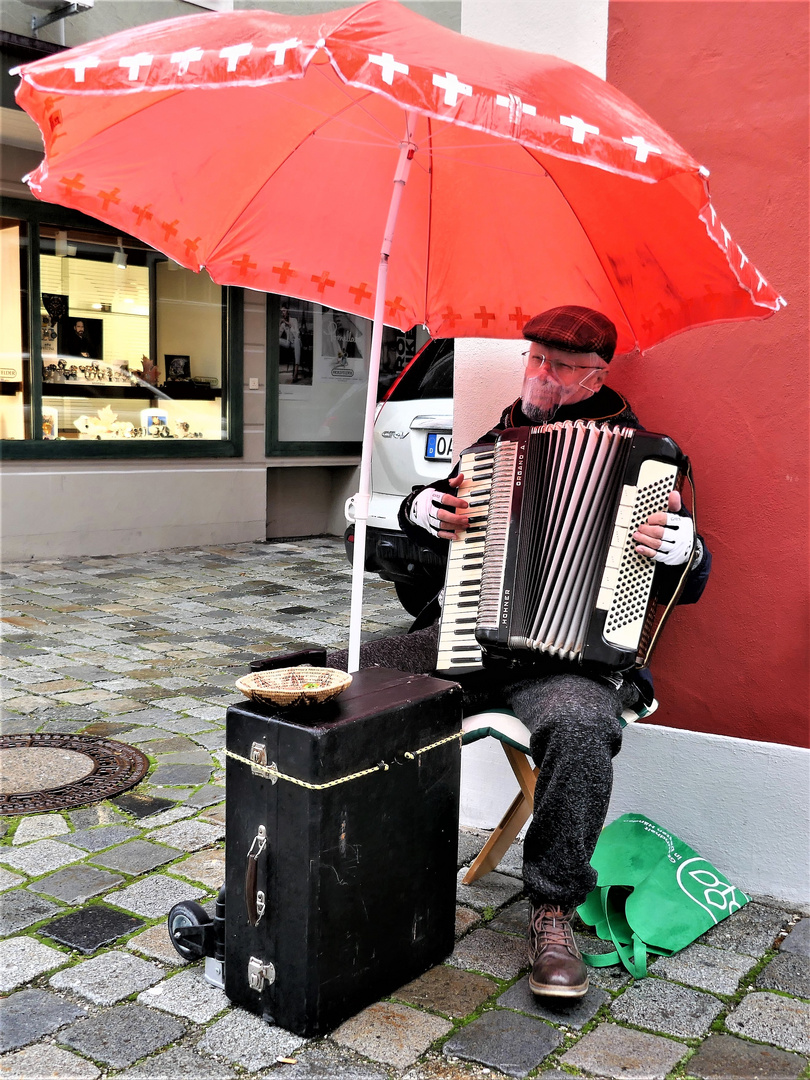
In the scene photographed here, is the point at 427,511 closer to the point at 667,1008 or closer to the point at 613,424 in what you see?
the point at 613,424

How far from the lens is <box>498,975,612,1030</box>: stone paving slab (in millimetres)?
2488

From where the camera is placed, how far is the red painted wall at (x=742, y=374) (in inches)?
123

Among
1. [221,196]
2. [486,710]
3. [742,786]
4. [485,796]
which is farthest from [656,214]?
[485,796]

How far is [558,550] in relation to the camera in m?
2.83

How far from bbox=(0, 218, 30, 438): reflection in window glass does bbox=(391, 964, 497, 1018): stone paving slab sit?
23.1ft

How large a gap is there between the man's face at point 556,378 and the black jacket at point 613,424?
28 millimetres

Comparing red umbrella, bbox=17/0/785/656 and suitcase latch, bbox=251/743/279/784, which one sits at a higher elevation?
red umbrella, bbox=17/0/785/656

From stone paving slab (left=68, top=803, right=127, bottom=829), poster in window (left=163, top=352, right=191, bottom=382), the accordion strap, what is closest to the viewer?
the accordion strap

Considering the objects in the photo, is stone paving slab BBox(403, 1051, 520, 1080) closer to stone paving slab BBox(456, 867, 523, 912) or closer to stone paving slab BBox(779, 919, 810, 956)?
stone paving slab BBox(456, 867, 523, 912)

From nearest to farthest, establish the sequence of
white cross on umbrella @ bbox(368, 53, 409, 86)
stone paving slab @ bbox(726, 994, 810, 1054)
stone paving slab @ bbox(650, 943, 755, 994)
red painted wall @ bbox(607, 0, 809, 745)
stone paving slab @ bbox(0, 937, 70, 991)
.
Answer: white cross on umbrella @ bbox(368, 53, 409, 86), stone paving slab @ bbox(726, 994, 810, 1054), stone paving slab @ bbox(0, 937, 70, 991), stone paving slab @ bbox(650, 943, 755, 994), red painted wall @ bbox(607, 0, 809, 745)

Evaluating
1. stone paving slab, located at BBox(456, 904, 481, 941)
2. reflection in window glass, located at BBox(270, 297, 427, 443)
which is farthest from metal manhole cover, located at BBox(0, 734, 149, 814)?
reflection in window glass, located at BBox(270, 297, 427, 443)

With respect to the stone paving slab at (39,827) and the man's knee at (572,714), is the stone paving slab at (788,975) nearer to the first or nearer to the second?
the man's knee at (572,714)

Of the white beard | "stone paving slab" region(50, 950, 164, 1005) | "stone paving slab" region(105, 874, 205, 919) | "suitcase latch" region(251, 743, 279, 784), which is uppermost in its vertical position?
the white beard

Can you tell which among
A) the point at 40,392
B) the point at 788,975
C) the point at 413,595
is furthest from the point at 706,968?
the point at 40,392
